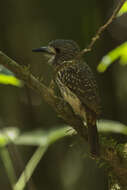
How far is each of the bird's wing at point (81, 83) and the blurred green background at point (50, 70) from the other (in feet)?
5.84

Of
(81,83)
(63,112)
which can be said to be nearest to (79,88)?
(81,83)

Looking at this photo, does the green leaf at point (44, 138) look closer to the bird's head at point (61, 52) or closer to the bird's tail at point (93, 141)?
the bird's tail at point (93, 141)

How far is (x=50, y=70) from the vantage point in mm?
4910

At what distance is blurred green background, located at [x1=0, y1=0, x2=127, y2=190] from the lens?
185 inches

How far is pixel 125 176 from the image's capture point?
77.6 inches

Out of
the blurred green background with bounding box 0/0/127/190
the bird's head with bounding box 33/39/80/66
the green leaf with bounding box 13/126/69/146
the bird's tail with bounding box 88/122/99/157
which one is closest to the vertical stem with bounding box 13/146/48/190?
Result: the green leaf with bounding box 13/126/69/146

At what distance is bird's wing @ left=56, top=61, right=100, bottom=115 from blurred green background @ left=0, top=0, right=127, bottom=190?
1.78 m

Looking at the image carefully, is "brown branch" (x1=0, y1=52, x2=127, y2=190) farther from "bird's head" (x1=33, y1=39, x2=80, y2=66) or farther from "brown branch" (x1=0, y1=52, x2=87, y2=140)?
"bird's head" (x1=33, y1=39, x2=80, y2=66)

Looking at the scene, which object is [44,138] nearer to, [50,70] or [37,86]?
[37,86]

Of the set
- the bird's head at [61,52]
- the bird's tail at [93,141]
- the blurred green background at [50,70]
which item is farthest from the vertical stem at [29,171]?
the blurred green background at [50,70]

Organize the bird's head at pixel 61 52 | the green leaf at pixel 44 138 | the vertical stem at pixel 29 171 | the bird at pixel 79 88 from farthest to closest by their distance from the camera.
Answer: the bird's head at pixel 61 52
the bird at pixel 79 88
the green leaf at pixel 44 138
the vertical stem at pixel 29 171

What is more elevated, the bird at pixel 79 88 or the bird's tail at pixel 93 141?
the bird at pixel 79 88

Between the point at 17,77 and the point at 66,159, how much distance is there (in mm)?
2896

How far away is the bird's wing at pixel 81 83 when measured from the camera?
2.65 meters
